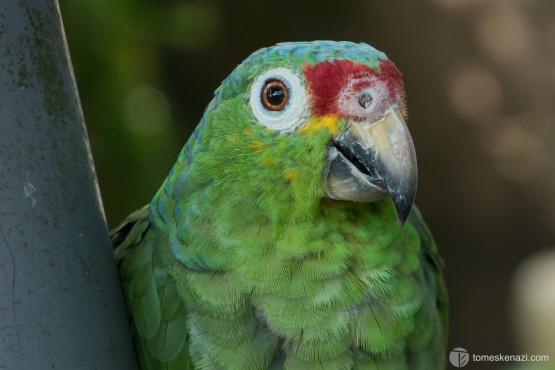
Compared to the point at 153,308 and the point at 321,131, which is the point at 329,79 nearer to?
the point at 321,131

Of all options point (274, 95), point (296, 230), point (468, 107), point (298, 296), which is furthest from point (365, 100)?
point (468, 107)

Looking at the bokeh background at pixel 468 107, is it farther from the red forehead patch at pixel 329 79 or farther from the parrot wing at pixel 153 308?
the red forehead patch at pixel 329 79

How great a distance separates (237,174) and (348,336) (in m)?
0.39

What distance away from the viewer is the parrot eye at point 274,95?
1120 millimetres

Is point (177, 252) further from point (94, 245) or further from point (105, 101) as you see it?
point (105, 101)

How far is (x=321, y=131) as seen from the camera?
Answer: 1.09 metres

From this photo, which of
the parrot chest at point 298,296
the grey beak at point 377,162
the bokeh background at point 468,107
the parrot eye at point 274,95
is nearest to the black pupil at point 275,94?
the parrot eye at point 274,95

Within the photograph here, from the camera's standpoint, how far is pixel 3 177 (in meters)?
0.85

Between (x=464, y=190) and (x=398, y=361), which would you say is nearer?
(x=398, y=361)

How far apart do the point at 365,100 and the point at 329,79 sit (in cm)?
8

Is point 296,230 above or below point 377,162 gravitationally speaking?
below

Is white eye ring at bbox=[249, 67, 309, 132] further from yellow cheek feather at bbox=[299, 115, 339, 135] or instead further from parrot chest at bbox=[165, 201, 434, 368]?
parrot chest at bbox=[165, 201, 434, 368]

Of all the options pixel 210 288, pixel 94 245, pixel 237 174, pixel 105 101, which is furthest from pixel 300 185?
pixel 105 101

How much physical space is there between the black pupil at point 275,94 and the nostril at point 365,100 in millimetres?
150
